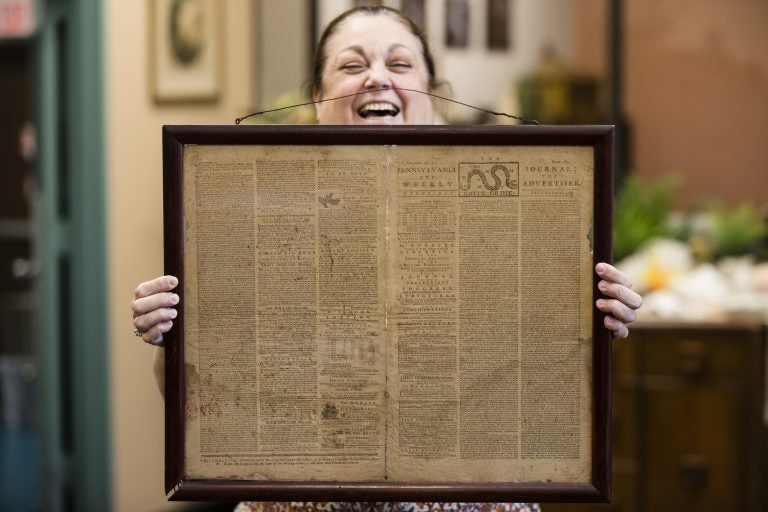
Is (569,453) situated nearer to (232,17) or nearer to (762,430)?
(762,430)

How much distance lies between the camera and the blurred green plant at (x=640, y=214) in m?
2.85

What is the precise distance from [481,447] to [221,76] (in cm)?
258

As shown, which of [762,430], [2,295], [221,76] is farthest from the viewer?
[2,295]

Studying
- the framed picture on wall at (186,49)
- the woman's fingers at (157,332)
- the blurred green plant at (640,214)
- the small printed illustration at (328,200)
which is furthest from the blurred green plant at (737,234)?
the woman's fingers at (157,332)

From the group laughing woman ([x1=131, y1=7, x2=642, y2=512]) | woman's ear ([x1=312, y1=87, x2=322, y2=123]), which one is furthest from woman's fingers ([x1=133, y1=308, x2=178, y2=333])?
woman's ear ([x1=312, y1=87, x2=322, y2=123])

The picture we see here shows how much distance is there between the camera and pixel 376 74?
4.24ft

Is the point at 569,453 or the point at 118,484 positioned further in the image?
the point at 118,484

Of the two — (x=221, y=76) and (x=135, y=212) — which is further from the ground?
(x=221, y=76)

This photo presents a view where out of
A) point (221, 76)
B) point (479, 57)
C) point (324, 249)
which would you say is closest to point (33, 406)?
point (221, 76)

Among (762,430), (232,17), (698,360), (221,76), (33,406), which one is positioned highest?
(232,17)

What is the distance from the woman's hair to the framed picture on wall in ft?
6.40

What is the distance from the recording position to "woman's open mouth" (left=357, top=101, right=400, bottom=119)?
1296 mm

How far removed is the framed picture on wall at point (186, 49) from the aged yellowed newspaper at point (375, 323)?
2.35 metres

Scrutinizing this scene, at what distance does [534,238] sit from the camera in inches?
42.0
